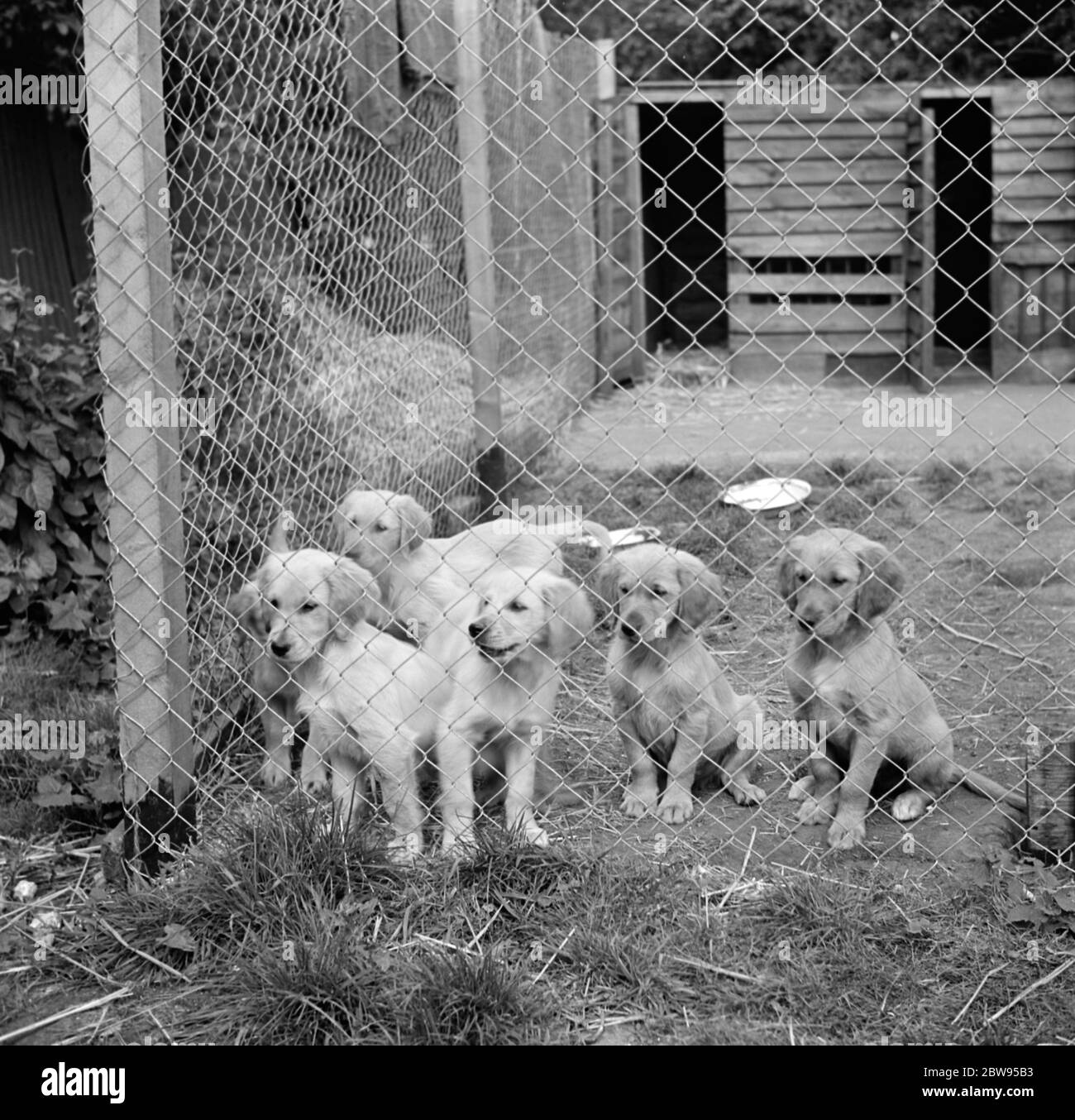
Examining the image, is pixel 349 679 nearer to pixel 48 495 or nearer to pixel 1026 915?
pixel 1026 915

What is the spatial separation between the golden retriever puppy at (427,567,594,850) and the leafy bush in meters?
1.89

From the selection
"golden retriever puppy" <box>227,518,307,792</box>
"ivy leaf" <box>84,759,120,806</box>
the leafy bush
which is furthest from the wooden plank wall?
"ivy leaf" <box>84,759,120,806</box>

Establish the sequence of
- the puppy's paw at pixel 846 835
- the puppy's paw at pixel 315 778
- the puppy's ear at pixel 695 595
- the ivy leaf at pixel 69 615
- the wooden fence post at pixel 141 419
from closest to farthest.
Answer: the wooden fence post at pixel 141 419
the puppy's paw at pixel 846 835
the puppy's ear at pixel 695 595
the puppy's paw at pixel 315 778
the ivy leaf at pixel 69 615

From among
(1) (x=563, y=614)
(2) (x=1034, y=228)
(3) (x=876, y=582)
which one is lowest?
(1) (x=563, y=614)

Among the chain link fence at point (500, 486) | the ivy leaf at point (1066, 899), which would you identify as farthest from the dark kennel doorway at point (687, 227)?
the ivy leaf at point (1066, 899)

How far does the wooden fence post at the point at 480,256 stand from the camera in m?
6.09

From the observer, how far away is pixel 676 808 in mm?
3904

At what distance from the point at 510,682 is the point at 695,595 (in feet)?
1.97

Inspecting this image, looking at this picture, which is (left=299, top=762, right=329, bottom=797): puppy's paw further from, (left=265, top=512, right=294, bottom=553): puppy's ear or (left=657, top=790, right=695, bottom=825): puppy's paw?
(left=657, top=790, right=695, bottom=825): puppy's paw

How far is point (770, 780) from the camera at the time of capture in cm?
425

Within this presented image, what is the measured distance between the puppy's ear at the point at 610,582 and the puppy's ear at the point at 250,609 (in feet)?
3.35

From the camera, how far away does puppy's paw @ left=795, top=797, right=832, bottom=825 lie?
379 centimetres

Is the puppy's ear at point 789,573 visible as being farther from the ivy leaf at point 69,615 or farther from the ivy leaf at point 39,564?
the ivy leaf at point 39,564

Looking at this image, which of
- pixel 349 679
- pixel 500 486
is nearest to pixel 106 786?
pixel 349 679
